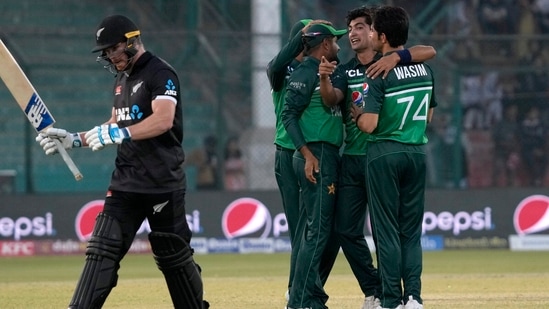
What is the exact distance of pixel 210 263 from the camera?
660 inches

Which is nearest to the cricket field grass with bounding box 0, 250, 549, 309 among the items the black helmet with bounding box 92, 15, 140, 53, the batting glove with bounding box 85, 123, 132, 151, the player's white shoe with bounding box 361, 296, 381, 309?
the player's white shoe with bounding box 361, 296, 381, 309

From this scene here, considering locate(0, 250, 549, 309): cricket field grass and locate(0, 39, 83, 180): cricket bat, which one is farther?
locate(0, 250, 549, 309): cricket field grass

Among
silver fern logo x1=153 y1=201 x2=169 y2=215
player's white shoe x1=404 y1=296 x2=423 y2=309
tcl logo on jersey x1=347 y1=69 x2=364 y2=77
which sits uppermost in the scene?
tcl logo on jersey x1=347 y1=69 x2=364 y2=77

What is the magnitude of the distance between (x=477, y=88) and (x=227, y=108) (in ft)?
13.5

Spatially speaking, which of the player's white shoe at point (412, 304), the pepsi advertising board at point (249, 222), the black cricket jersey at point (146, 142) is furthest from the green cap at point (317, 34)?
the pepsi advertising board at point (249, 222)

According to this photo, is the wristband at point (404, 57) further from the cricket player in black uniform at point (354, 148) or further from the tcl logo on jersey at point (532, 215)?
the tcl logo on jersey at point (532, 215)

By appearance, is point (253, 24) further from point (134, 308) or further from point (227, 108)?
point (134, 308)

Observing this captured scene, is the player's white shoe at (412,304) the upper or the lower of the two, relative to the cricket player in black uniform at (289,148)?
lower

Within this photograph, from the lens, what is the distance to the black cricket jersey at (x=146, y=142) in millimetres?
8172

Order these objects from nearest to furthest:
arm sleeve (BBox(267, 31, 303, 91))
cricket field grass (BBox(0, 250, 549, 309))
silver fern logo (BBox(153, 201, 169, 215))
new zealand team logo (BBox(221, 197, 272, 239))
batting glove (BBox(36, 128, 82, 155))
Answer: batting glove (BBox(36, 128, 82, 155))
silver fern logo (BBox(153, 201, 169, 215))
arm sleeve (BBox(267, 31, 303, 91))
cricket field grass (BBox(0, 250, 549, 309))
new zealand team logo (BBox(221, 197, 272, 239))

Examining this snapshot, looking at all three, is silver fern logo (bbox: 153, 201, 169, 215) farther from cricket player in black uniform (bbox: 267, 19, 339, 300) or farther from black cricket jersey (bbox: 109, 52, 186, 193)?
cricket player in black uniform (bbox: 267, 19, 339, 300)

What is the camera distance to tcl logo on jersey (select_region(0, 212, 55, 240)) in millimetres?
18172

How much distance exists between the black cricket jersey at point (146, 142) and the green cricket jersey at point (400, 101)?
4.88 ft

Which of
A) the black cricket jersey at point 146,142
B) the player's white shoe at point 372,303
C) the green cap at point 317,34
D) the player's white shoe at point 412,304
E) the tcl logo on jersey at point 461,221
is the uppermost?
the green cap at point 317,34
